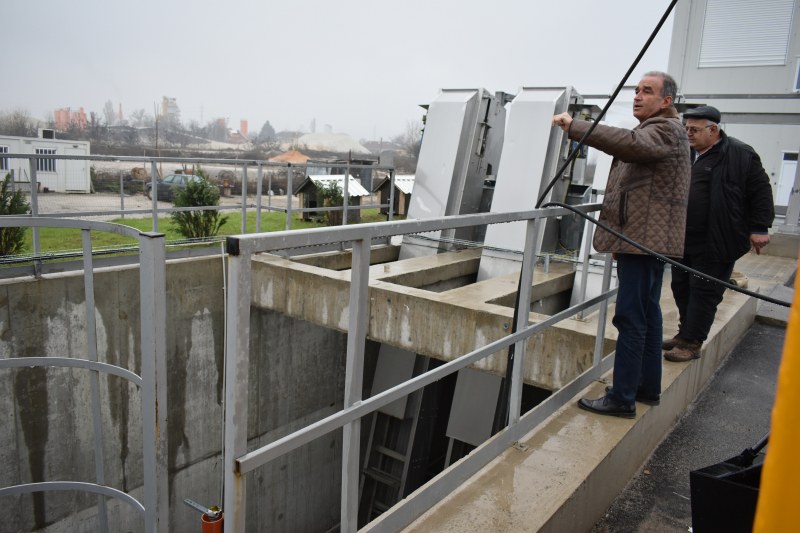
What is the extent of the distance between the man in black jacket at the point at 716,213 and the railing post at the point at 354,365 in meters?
2.79

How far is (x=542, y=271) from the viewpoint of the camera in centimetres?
806

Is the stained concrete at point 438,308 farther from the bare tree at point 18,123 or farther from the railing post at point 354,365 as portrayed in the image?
the bare tree at point 18,123

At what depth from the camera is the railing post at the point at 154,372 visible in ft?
6.78

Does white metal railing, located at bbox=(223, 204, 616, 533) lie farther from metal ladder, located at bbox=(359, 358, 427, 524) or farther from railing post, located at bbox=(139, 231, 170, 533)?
metal ladder, located at bbox=(359, 358, 427, 524)

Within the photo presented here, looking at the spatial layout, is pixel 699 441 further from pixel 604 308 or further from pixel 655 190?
pixel 655 190

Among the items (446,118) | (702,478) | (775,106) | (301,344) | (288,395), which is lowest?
(288,395)

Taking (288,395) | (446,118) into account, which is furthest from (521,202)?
(288,395)

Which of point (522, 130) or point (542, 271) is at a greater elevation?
point (522, 130)

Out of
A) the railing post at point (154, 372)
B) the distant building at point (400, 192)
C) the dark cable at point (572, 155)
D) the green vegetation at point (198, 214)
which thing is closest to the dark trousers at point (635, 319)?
the dark cable at point (572, 155)

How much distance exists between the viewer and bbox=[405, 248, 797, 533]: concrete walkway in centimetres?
235

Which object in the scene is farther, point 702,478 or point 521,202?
point 521,202

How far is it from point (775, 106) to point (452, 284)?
12313mm

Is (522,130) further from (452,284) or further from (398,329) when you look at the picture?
(398,329)

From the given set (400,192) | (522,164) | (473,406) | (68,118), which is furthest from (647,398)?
(68,118)
